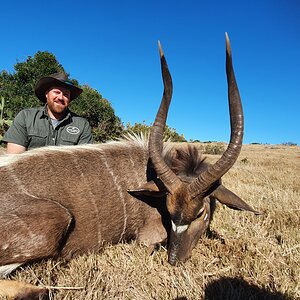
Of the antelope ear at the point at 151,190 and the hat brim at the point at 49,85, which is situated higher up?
the hat brim at the point at 49,85

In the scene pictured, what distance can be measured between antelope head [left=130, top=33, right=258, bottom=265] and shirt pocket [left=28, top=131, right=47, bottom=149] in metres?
2.42

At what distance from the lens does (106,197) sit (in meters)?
3.50

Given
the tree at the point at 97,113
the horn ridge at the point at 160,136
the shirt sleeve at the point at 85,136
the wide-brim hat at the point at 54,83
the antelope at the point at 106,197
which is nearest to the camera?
the antelope at the point at 106,197

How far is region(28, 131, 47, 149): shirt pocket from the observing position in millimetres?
5023

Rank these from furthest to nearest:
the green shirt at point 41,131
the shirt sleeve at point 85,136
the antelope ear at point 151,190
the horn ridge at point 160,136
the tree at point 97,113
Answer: the tree at point 97,113 < the shirt sleeve at point 85,136 < the green shirt at point 41,131 < the antelope ear at point 151,190 < the horn ridge at point 160,136

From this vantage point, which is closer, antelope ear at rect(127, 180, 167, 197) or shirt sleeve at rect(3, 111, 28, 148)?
antelope ear at rect(127, 180, 167, 197)

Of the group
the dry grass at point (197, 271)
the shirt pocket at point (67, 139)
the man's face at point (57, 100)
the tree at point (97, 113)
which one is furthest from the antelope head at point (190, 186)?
the tree at point (97, 113)

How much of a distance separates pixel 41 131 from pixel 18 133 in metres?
0.34

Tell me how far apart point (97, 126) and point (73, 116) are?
358 inches

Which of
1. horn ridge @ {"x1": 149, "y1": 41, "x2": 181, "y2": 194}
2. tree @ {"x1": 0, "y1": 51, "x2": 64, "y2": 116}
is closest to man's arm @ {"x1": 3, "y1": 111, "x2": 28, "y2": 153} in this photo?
horn ridge @ {"x1": 149, "y1": 41, "x2": 181, "y2": 194}

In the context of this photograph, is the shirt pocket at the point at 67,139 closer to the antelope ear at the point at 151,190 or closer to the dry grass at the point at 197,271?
the antelope ear at the point at 151,190

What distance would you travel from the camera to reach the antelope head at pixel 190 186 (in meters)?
2.99

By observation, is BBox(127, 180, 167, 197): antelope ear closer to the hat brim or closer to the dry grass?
the dry grass

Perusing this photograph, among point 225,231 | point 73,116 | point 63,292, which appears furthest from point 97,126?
point 63,292
